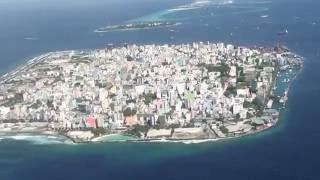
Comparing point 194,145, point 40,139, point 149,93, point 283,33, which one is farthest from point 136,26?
point 194,145

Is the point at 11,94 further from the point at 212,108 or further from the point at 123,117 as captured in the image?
the point at 212,108

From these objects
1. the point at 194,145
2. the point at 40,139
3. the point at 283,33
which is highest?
the point at 283,33

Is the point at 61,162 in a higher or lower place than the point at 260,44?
lower

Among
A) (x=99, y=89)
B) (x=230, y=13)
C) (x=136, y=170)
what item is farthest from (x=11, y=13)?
(x=136, y=170)

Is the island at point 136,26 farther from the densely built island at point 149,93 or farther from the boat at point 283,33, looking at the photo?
the densely built island at point 149,93

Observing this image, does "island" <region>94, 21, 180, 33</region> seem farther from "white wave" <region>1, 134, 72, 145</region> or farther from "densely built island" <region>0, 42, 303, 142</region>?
"white wave" <region>1, 134, 72, 145</region>

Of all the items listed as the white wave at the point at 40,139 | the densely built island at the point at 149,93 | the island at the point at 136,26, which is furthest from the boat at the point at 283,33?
the white wave at the point at 40,139

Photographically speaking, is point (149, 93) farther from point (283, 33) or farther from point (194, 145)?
point (283, 33)

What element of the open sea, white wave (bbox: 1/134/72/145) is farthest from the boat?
white wave (bbox: 1/134/72/145)
